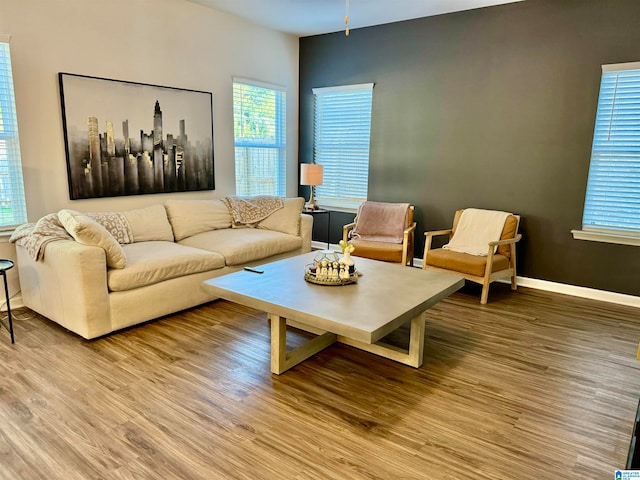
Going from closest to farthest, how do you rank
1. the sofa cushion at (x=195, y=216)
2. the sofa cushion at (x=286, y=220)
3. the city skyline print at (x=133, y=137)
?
the city skyline print at (x=133, y=137) < the sofa cushion at (x=195, y=216) < the sofa cushion at (x=286, y=220)

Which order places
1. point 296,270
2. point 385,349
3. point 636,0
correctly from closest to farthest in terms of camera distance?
point 385,349, point 296,270, point 636,0

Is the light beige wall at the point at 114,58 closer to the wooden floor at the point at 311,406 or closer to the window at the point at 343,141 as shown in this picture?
the window at the point at 343,141

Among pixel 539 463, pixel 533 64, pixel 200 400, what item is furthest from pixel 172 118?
pixel 539 463

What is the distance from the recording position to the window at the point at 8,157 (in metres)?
3.37

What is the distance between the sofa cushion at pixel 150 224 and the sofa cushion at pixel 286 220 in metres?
1.05

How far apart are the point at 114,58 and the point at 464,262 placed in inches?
147

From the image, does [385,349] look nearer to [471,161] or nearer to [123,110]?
[471,161]

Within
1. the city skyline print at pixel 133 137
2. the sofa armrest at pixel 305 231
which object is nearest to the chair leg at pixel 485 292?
the sofa armrest at pixel 305 231

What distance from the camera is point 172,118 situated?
4508 millimetres

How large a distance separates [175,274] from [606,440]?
2.97 meters

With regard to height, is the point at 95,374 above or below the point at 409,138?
below

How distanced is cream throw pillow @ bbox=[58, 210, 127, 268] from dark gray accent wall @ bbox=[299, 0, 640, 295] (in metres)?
3.33

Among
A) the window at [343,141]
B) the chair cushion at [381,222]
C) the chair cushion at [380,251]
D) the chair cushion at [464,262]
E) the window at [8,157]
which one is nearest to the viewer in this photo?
the window at [8,157]

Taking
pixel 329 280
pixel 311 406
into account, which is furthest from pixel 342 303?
pixel 311 406
